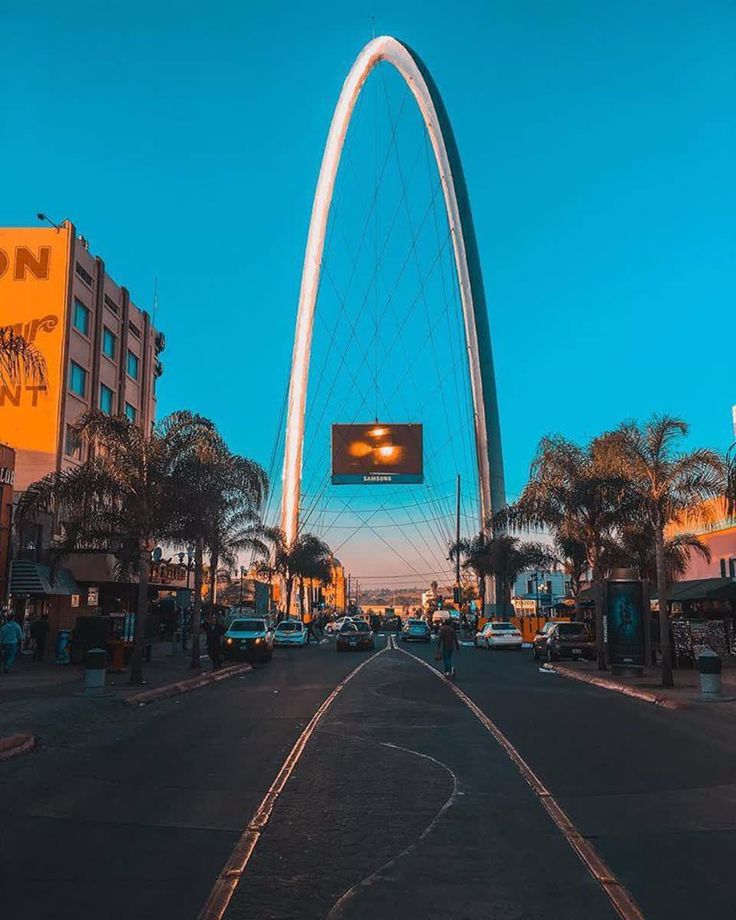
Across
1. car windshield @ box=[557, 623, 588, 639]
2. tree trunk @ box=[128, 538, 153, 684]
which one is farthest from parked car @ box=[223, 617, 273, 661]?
car windshield @ box=[557, 623, 588, 639]

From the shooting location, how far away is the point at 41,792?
30.9 ft

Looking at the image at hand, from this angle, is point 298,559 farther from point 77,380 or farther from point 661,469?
point 661,469

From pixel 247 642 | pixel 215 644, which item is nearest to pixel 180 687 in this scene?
pixel 215 644

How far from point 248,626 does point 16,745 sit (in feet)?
77.0

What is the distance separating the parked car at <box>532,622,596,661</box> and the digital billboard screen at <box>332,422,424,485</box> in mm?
22220

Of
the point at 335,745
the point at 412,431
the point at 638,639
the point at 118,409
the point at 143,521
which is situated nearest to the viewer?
the point at 335,745

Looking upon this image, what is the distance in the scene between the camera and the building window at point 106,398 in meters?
50.2

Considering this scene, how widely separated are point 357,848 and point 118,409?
47959 millimetres

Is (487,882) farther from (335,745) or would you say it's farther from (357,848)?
(335,745)

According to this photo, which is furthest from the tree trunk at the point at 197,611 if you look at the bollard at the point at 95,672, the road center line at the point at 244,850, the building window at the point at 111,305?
the building window at the point at 111,305

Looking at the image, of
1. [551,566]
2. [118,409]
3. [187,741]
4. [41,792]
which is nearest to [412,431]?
[551,566]

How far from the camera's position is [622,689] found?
23.1m

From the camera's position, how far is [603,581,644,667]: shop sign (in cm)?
2748

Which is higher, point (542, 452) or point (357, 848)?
point (542, 452)
